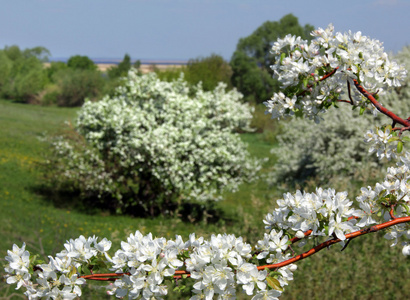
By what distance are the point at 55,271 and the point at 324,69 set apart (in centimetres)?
171

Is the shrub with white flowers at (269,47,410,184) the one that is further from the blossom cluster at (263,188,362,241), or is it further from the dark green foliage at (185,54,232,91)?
the dark green foliage at (185,54,232,91)

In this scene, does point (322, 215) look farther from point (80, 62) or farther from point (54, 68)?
point (80, 62)

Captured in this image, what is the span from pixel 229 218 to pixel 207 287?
1005 centimetres

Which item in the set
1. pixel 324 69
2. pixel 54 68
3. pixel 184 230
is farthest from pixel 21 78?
pixel 324 69

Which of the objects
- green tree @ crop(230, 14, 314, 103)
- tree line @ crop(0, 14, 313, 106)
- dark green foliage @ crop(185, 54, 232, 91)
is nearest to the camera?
dark green foliage @ crop(185, 54, 232, 91)

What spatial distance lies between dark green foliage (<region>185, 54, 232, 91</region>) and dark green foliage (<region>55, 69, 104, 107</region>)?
34.3ft

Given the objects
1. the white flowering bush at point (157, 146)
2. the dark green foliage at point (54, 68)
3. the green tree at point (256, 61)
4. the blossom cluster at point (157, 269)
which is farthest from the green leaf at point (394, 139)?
the dark green foliage at point (54, 68)

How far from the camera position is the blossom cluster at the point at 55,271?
5.24 feet

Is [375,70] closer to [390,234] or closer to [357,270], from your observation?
[390,234]

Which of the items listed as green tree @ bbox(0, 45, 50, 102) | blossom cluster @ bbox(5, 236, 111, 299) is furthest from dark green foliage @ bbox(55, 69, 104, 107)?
blossom cluster @ bbox(5, 236, 111, 299)

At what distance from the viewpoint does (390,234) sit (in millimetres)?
1955

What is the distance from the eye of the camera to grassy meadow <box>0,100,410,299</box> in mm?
5066

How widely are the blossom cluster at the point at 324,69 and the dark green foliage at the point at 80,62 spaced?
2450 inches

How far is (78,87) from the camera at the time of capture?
141 ft
